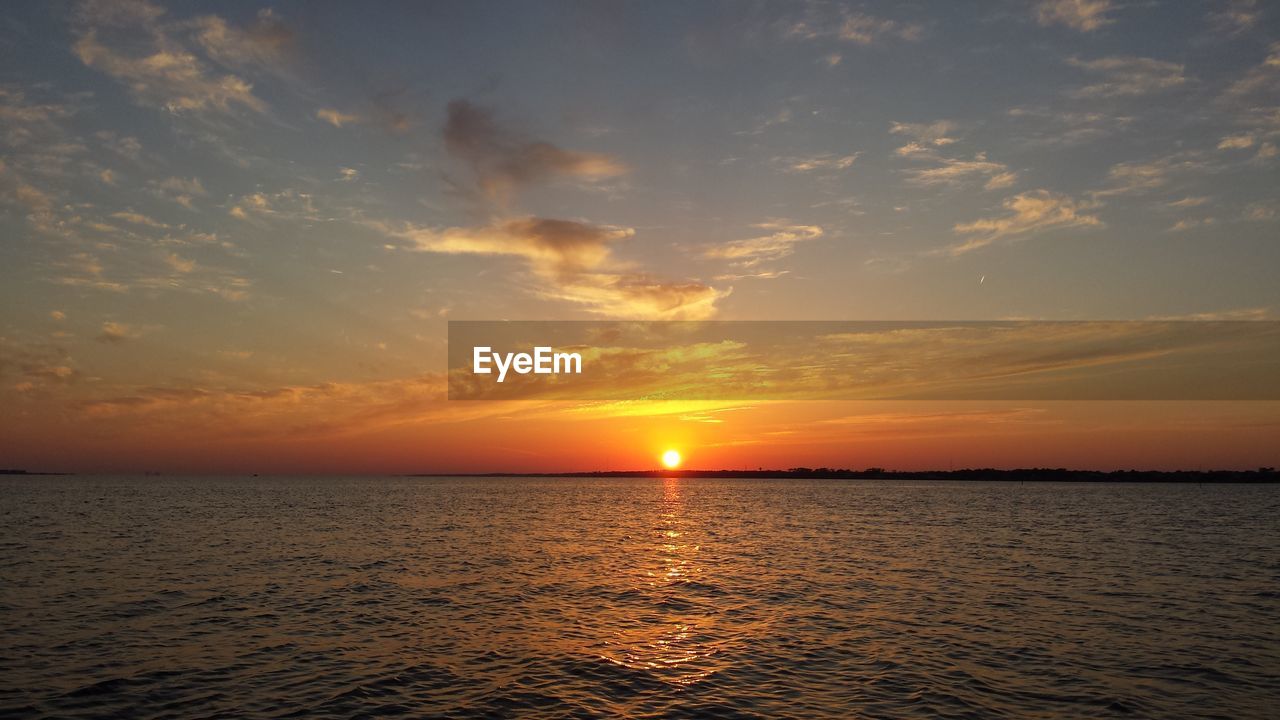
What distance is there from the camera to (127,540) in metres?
67.7

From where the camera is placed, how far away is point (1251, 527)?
9219cm

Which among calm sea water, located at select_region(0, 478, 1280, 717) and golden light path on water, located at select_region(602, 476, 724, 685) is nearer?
calm sea water, located at select_region(0, 478, 1280, 717)

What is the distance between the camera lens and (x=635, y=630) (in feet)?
104

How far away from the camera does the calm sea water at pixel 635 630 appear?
22.2 meters

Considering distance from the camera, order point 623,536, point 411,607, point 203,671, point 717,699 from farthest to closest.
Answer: point 623,536 → point 411,607 → point 203,671 → point 717,699

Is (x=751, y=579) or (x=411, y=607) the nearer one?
(x=411, y=607)

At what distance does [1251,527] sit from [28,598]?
122647mm

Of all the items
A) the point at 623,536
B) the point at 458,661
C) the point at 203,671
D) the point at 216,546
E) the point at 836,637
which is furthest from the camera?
the point at 623,536

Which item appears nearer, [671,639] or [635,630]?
[671,639]

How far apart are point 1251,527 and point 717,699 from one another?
10348cm

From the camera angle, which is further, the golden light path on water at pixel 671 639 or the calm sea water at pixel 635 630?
the golden light path on water at pixel 671 639

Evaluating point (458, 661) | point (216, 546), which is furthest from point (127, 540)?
point (458, 661)

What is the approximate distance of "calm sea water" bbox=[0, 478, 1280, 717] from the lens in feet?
72.7

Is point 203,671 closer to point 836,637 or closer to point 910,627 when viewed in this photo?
point 836,637
